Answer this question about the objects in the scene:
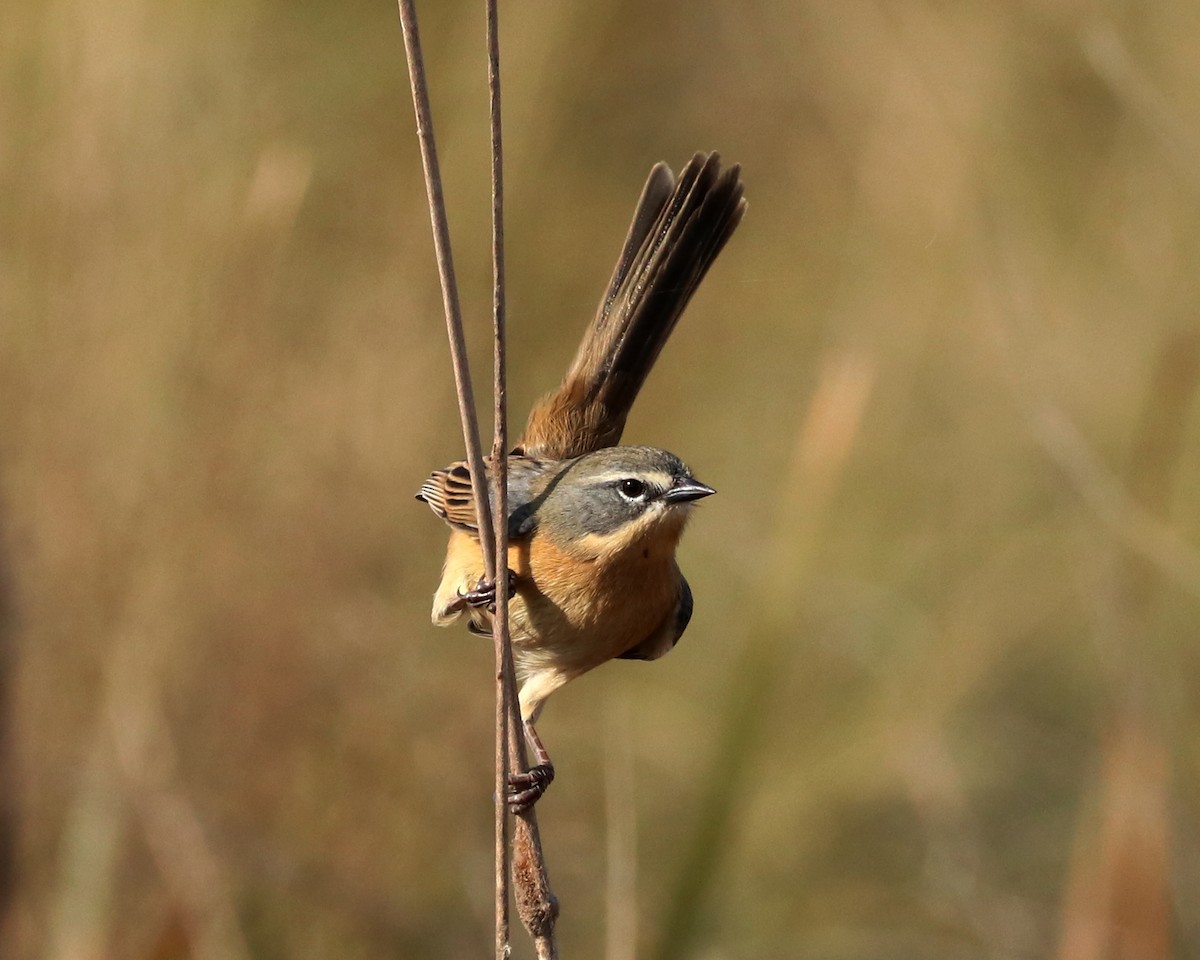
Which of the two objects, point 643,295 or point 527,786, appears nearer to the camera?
→ point 527,786

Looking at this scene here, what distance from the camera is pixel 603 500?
3.50m

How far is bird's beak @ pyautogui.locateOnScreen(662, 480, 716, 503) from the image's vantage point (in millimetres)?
3416

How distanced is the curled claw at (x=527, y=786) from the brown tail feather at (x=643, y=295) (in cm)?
95

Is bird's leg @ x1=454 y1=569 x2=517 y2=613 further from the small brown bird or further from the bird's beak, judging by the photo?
the bird's beak

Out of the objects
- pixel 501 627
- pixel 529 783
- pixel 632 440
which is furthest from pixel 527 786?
pixel 632 440

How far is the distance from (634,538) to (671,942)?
1028 mm

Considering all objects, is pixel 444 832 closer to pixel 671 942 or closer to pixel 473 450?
pixel 671 942

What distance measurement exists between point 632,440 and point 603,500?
10.5 ft

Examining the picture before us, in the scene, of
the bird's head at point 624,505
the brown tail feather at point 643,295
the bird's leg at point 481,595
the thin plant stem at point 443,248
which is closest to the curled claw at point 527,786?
the bird's leg at point 481,595

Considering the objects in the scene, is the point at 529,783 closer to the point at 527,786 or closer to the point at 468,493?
the point at 527,786

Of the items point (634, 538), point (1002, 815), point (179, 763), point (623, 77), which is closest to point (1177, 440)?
point (634, 538)

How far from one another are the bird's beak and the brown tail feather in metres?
0.55

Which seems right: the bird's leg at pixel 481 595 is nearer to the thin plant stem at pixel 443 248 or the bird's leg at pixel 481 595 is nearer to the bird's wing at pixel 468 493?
the bird's wing at pixel 468 493

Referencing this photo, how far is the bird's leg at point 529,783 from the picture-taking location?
304 cm
